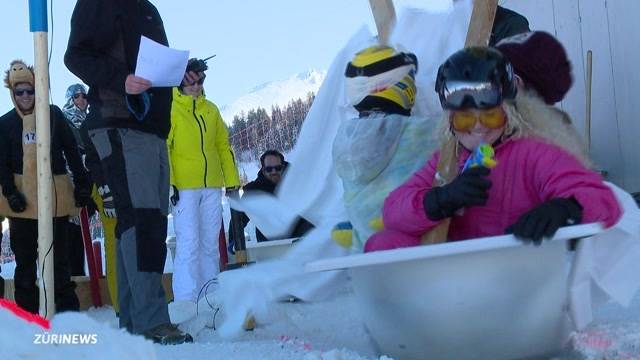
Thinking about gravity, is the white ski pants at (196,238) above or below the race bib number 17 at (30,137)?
below

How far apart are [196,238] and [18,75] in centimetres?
131

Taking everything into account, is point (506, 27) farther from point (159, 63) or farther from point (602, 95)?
point (602, 95)

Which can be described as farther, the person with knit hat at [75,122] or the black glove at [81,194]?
the person with knit hat at [75,122]

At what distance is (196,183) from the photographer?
16.1ft

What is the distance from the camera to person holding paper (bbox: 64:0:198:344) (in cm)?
290

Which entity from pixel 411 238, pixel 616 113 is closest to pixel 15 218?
pixel 411 238

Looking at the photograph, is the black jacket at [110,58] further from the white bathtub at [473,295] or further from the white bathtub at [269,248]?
the white bathtub at [473,295]

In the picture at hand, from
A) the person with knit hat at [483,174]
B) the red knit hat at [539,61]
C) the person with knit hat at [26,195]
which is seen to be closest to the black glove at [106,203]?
the person with knit hat at [26,195]

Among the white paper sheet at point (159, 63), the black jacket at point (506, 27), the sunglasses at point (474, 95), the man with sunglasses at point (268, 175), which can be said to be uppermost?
the black jacket at point (506, 27)

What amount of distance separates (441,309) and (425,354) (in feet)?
0.56

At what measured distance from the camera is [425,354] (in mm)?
2080

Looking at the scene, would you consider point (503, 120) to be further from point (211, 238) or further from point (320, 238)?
point (211, 238)

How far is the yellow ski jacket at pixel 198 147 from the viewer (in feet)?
16.2

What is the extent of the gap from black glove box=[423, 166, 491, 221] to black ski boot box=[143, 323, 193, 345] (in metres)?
1.16
